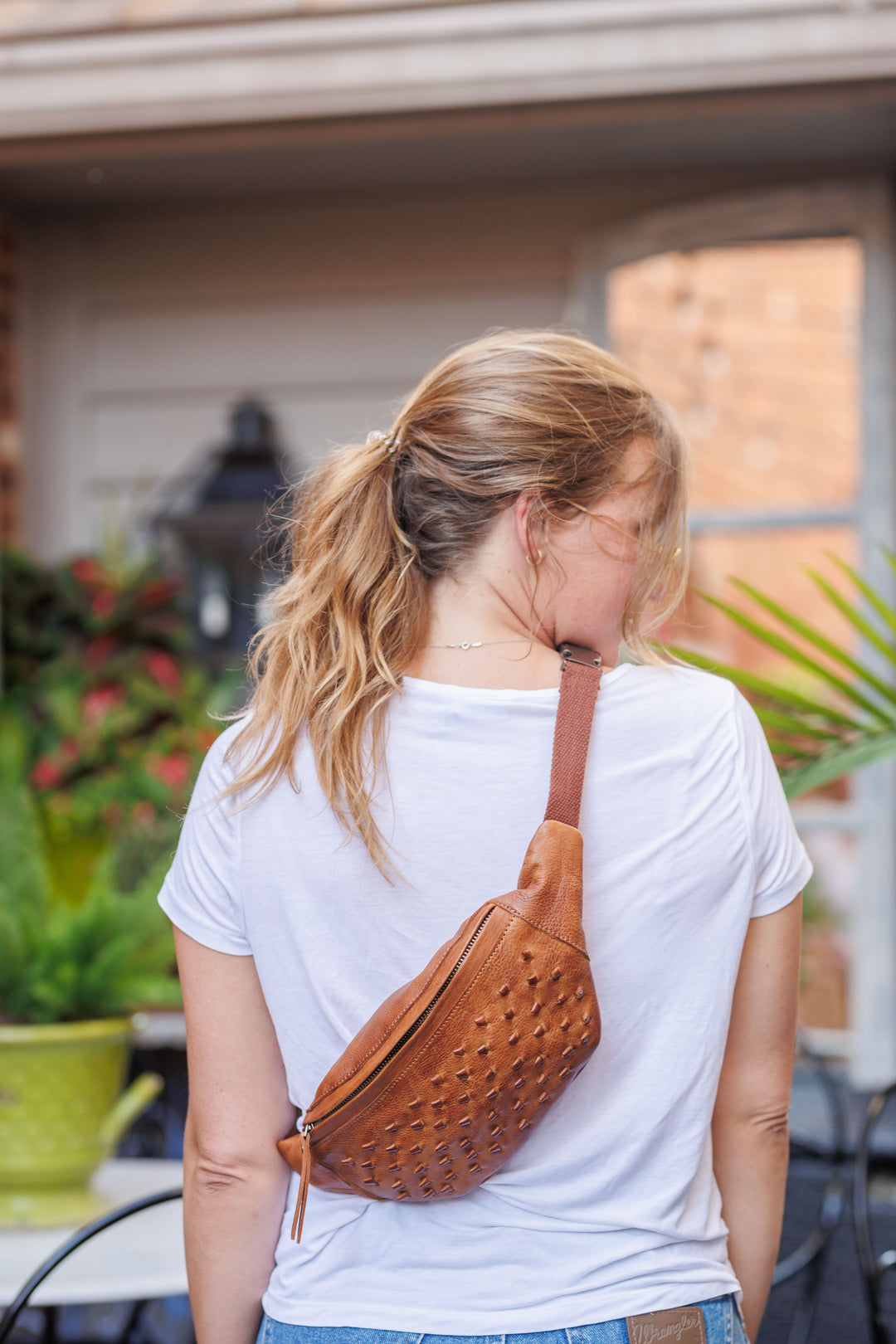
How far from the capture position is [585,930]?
0.92 metres

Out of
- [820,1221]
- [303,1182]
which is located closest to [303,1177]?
[303,1182]

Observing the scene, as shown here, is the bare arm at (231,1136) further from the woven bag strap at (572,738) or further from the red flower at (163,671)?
the red flower at (163,671)

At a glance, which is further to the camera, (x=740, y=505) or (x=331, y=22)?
(x=740, y=505)

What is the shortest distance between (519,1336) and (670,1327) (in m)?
0.11

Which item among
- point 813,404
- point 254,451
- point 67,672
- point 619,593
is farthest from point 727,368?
point 619,593

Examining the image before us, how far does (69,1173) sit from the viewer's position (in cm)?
161

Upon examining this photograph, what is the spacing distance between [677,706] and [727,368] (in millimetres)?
2440

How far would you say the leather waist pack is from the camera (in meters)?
0.85

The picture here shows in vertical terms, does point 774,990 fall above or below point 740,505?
below

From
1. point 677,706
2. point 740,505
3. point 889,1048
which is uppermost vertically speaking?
point 740,505

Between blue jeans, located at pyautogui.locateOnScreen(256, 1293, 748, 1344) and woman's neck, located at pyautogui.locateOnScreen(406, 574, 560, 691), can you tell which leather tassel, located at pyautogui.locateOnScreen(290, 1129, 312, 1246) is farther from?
woman's neck, located at pyautogui.locateOnScreen(406, 574, 560, 691)

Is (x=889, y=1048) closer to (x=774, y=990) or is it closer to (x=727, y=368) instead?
(x=727, y=368)

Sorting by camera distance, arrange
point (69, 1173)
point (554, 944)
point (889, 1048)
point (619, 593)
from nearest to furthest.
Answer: point (554, 944)
point (619, 593)
point (69, 1173)
point (889, 1048)

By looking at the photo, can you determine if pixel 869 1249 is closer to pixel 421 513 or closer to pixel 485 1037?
pixel 485 1037
